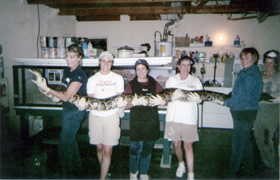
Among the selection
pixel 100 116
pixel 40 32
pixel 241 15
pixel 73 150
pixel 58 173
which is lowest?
pixel 58 173

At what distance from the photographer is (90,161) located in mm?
3594

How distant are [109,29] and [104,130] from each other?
5.67m

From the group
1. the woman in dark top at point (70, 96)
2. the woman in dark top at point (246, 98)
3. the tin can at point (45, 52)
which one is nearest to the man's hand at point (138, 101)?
the woman in dark top at point (70, 96)

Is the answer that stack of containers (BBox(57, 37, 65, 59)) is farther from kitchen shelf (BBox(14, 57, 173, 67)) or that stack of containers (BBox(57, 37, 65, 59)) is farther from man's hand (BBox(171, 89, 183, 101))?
man's hand (BBox(171, 89, 183, 101))

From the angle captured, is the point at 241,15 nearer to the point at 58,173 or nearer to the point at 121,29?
the point at 121,29

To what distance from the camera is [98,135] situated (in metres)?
2.49

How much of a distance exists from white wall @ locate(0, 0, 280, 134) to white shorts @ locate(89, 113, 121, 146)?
8.44ft

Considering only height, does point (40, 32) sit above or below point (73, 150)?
above

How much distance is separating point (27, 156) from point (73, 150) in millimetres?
1610

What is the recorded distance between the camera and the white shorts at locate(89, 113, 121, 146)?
246 centimetres

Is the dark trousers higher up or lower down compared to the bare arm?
lower down

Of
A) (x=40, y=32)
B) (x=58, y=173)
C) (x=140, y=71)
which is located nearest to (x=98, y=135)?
(x=140, y=71)

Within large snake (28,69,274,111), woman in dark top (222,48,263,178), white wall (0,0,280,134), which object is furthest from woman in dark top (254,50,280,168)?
white wall (0,0,280,134)

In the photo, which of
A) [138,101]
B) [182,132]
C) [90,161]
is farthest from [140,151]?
[90,161]
